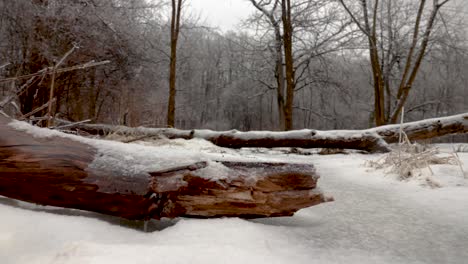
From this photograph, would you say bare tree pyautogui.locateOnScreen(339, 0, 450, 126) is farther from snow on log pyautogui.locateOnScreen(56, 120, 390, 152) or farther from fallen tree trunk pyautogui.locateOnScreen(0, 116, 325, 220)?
fallen tree trunk pyautogui.locateOnScreen(0, 116, 325, 220)

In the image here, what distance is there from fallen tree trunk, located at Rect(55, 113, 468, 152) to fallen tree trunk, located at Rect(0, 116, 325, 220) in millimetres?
4219

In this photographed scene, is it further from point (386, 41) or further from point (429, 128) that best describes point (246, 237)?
point (386, 41)

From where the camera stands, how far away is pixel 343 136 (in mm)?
6234

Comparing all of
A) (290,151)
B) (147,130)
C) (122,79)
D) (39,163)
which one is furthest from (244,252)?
(122,79)

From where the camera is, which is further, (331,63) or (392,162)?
(331,63)

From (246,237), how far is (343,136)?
546 centimetres

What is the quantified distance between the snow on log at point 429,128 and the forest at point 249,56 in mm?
3744

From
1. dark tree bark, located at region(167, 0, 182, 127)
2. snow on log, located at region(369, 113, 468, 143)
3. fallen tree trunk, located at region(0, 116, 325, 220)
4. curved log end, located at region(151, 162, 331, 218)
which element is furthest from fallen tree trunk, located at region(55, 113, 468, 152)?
curved log end, located at region(151, 162, 331, 218)

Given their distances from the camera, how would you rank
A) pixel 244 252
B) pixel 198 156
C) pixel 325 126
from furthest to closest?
pixel 325 126
pixel 198 156
pixel 244 252

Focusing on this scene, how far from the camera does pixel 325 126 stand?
17016 millimetres

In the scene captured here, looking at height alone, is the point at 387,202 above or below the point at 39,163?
below

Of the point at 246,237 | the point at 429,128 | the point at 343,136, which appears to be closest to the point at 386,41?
the point at 429,128

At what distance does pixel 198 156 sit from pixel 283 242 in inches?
22.1

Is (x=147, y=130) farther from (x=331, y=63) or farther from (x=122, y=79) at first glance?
(x=331, y=63)
